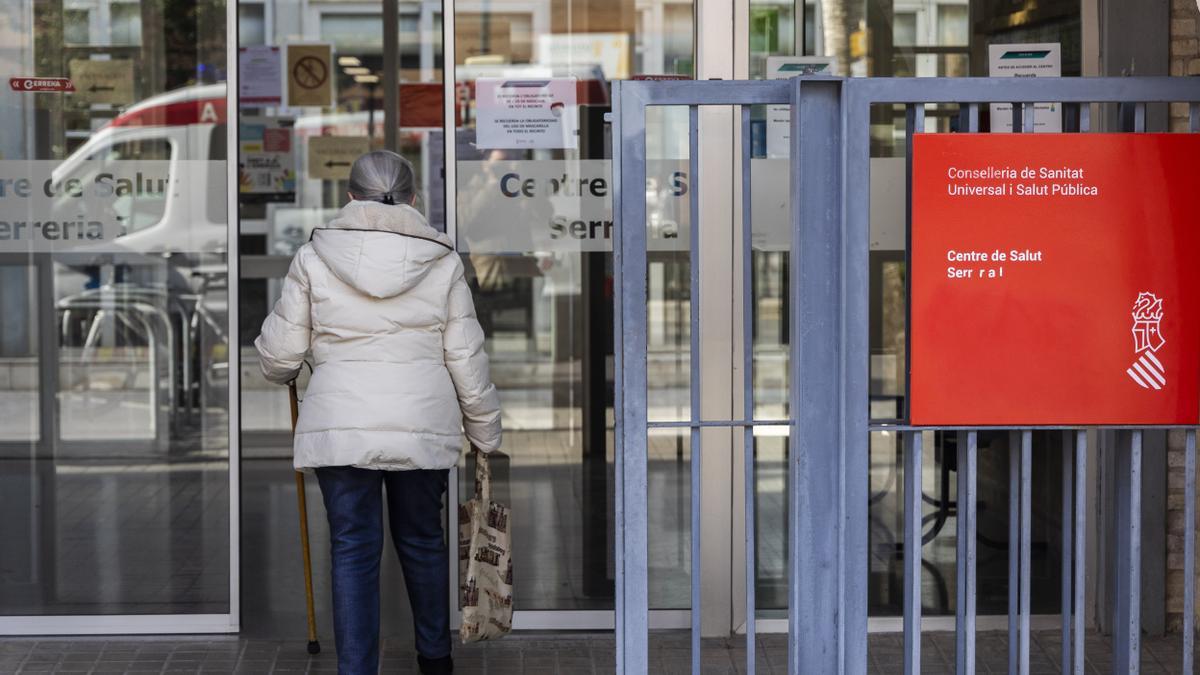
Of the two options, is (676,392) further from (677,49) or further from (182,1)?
(182,1)

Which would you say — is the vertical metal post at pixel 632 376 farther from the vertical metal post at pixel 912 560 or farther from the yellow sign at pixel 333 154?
the yellow sign at pixel 333 154

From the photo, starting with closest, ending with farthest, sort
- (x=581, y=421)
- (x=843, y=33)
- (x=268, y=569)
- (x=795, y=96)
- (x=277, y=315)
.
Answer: (x=795, y=96)
(x=277, y=315)
(x=843, y=33)
(x=581, y=421)
(x=268, y=569)

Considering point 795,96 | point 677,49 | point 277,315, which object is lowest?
point 277,315

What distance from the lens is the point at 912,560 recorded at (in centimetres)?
365

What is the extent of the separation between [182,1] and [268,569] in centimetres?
325

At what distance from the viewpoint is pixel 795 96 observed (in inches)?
139

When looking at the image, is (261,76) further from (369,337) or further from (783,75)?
(369,337)

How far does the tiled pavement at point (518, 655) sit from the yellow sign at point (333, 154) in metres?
5.63

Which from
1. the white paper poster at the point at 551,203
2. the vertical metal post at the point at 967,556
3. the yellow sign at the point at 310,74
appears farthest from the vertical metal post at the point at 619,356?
the yellow sign at the point at 310,74

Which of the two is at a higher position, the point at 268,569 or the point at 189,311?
the point at 189,311

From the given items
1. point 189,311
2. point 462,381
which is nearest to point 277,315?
point 462,381

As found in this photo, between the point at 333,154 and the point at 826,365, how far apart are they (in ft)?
25.8

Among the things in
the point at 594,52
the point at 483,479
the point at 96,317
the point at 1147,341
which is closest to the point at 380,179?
the point at 483,479

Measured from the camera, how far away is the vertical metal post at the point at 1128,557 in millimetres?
3623
